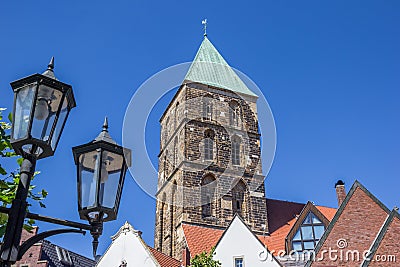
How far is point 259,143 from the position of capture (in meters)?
32.4

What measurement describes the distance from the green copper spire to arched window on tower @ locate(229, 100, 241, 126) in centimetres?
121

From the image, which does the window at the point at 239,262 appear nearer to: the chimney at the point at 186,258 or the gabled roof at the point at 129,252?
the chimney at the point at 186,258

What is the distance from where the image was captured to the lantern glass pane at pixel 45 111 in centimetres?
370

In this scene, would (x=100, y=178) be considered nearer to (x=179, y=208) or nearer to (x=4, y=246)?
(x=4, y=246)

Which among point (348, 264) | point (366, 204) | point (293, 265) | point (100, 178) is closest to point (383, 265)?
point (348, 264)

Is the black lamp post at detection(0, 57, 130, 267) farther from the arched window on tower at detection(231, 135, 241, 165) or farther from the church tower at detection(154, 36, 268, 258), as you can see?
the arched window on tower at detection(231, 135, 241, 165)

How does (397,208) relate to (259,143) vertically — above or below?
below

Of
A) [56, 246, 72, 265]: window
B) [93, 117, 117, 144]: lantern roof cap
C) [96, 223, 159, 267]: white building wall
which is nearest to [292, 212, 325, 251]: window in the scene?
[96, 223, 159, 267]: white building wall

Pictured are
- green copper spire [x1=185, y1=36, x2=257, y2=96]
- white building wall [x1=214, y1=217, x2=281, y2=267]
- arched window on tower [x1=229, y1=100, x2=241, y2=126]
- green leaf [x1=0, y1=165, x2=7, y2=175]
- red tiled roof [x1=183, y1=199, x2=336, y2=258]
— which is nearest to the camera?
green leaf [x1=0, y1=165, x2=7, y2=175]

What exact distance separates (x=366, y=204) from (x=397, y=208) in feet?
3.53

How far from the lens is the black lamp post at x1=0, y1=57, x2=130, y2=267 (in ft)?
11.9

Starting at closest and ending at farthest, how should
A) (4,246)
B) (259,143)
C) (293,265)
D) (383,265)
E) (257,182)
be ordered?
(4,246) → (383,265) → (293,265) → (257,182) → (259,143)

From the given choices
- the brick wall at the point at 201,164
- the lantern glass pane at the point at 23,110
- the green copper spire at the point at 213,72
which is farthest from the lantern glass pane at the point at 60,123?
the green copper spire at the point at 213,72

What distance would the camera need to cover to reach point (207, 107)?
106ft
